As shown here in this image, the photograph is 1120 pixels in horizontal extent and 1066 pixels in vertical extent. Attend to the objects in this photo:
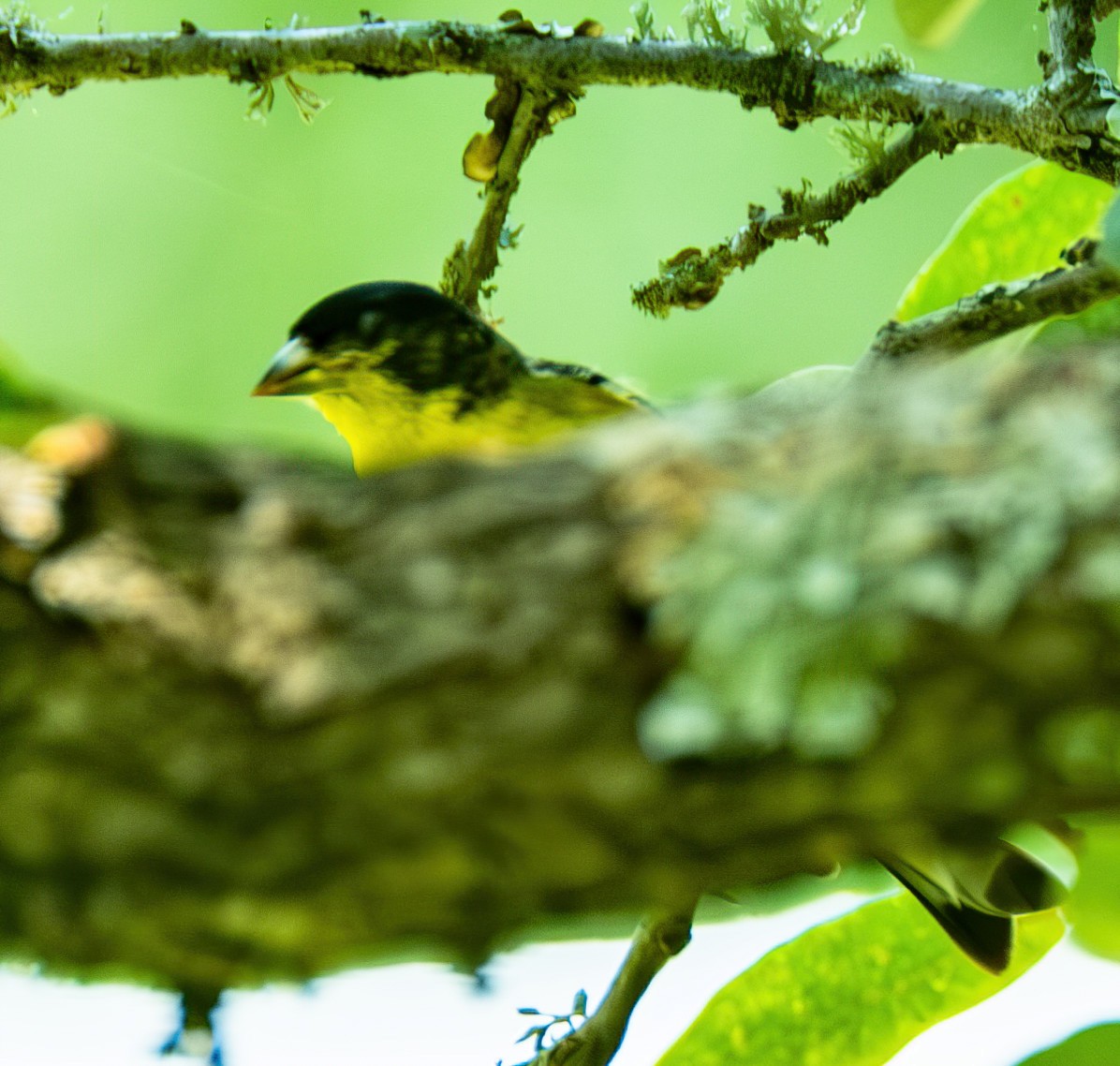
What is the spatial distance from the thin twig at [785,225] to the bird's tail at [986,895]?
701 millimetres

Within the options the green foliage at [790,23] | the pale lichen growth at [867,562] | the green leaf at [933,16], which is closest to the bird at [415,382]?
the green foliage at [790,23]

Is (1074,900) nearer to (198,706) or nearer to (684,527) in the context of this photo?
(684,527)

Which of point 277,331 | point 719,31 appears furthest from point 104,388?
point 719,31

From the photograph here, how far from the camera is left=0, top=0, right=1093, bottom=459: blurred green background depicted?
2.22 metres

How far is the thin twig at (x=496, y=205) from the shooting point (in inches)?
53.1

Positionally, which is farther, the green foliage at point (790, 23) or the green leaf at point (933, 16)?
the green leaf at point (933, 16)

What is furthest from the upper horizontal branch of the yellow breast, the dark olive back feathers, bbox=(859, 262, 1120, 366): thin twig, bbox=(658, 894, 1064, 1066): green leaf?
bbox=(658, 894, 1064, 1066): green leaf

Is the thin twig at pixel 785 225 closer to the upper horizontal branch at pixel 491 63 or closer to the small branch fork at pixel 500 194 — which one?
the upper horizontal branch at pixel 491 63

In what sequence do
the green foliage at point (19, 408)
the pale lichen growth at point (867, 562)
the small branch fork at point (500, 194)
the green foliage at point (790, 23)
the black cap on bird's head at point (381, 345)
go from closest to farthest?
the pale lichen growth at point (867, 562), the green foliage at point (19, 408), the green foliage at point (790, 23), the small branch fork at point (500, 194), the black cap on bird's head at point (381, 345)

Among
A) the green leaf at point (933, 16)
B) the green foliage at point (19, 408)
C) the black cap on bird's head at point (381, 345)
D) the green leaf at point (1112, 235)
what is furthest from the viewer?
the green leaf at point (933, 16)

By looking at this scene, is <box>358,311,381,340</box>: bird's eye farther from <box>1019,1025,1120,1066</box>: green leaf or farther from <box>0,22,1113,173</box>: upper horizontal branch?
<box>1019,1025,1120,1066</box>: green leaf

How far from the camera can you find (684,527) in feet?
1.66

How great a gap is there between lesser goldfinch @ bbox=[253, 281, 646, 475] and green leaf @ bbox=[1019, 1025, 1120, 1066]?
34.2 inches

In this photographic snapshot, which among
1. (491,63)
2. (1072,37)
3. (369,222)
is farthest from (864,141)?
(369,222)
